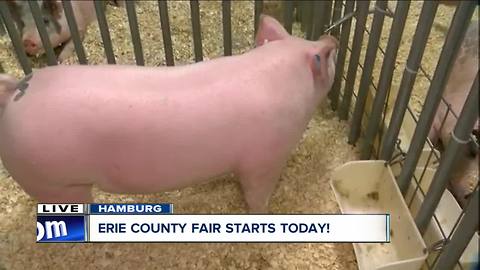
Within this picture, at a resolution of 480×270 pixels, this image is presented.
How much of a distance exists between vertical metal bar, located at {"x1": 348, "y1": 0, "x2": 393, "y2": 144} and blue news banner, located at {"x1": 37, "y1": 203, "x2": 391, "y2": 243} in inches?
13.6

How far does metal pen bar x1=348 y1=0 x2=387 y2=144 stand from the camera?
1073 millimetres

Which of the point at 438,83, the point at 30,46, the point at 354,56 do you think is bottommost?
the point at 30,46

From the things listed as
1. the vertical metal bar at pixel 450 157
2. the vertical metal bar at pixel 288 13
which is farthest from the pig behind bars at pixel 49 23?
the vertical metal bar at pixel 450 157

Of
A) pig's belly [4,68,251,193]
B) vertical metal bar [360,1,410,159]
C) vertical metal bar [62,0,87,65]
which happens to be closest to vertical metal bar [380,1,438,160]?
vertical metal bar [360,1,410,159]

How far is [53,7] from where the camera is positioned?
1469 mm

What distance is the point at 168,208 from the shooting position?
1.01 m

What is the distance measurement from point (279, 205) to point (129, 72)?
0.44 metres

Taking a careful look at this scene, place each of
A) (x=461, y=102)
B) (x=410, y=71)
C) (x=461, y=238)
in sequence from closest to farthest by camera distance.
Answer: (x=461, y=238) < (x=410, y=71) < (x=461, y=102)

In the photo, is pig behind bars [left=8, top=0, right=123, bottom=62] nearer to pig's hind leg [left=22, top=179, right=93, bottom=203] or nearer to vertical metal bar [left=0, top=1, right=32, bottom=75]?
vertical metal bar [left=0, top=1, right=32, bottom=75]

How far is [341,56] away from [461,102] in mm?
271

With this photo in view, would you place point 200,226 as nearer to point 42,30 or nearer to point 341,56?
point 341,56

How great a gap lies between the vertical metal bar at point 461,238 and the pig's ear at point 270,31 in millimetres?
425

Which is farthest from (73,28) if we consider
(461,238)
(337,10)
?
(461,238)

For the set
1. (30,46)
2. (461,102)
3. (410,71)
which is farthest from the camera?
(30,46)
